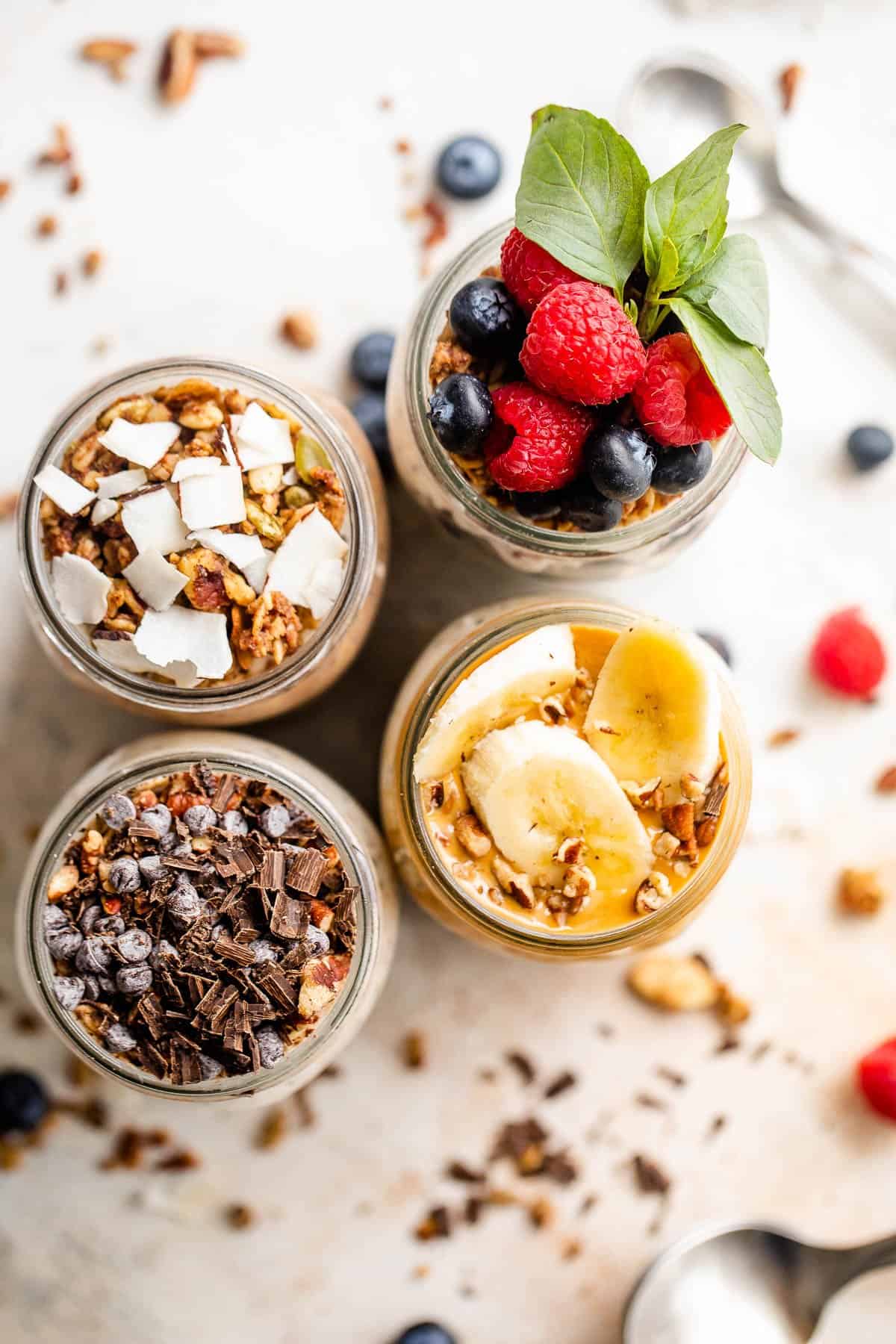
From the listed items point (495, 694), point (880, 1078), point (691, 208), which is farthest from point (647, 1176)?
point (691, 208)

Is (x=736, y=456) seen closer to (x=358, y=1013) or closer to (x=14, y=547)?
(x=358, y=1013)

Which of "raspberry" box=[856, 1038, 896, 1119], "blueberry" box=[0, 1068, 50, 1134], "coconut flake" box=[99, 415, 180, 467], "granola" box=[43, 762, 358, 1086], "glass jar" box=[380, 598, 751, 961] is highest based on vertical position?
"coconut flake" box=[99, 415, 180, 467]

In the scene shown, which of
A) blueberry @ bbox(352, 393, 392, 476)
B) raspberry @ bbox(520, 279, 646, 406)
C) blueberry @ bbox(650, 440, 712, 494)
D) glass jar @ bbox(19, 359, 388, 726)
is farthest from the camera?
blueberry @ bbox(352, 393, 392, 476)

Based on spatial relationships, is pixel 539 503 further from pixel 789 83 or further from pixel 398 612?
pixel 789 83

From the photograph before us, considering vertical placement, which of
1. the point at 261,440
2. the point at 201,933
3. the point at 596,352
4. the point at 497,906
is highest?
the point at 596,352

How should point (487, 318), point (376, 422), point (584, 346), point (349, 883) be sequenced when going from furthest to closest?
1. point (376, 422)
2. point (349, 883)
3. point (487, 318)
4. point (584, 346)

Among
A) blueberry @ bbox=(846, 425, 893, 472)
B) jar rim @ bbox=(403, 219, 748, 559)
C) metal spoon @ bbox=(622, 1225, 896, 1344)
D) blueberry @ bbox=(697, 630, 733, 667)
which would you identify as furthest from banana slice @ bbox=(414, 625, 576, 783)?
metal spoon @ bbox=(622, 1225, 896, 1344)

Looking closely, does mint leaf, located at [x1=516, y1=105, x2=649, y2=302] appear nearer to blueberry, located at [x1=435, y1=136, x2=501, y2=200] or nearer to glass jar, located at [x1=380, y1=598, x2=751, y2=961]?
glass jar, located at [x1=380, y1=598, x2=751, y2=961]

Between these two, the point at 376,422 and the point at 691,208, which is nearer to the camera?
the point at 691,208
